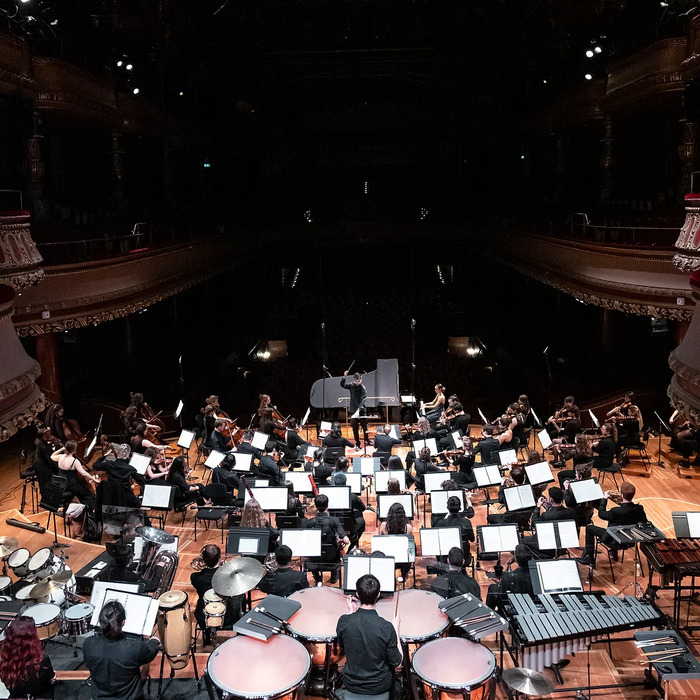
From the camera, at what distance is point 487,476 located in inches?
459

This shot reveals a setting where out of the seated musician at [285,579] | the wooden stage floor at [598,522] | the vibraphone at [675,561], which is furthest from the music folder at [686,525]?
the seated musician at [285,579]

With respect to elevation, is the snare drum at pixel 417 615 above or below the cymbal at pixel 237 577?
below

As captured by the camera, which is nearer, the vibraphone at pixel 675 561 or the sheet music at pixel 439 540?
the vibraphone at pixel 675 561

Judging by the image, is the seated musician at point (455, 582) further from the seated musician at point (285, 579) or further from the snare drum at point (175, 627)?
the snare drum at point (175, 627)

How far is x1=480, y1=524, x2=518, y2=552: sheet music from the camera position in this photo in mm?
9055

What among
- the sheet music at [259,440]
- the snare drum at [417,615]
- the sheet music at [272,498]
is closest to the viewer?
the snare drum at [417,615]

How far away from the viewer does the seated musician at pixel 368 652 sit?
6535mm

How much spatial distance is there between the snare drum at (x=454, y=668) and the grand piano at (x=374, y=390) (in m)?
9.57

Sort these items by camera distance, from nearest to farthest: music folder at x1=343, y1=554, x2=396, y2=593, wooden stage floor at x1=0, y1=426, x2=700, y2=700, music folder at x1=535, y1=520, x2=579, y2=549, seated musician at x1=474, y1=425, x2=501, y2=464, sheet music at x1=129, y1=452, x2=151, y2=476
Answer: music folder at x1=343, y1=554, x2=396, y2=593 < wooden stage floor at x1=0, y1=426, x2=700, y2=700 < music folder at x1=535, y1=520, x2=579, y2=549 < sheet music at x1=129, y1=452, x2=151, y2=476 < seated musician at x1=474, y1=425, x2=501, y2=464

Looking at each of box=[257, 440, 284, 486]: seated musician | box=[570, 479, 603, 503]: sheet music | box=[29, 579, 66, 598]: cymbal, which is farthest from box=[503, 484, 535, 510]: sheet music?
box=[29, 579, 66, 598]: cymbal

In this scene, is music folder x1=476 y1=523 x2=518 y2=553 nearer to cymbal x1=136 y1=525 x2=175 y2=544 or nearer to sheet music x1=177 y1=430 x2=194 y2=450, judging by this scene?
cymbal x1=136 y1=525 x2=175 y2=544

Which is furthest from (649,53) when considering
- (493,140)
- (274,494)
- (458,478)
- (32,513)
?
(493,140)

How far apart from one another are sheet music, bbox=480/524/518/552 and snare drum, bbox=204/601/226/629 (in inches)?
124

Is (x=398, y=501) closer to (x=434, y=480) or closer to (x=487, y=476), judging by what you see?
(x=434, y=480)
